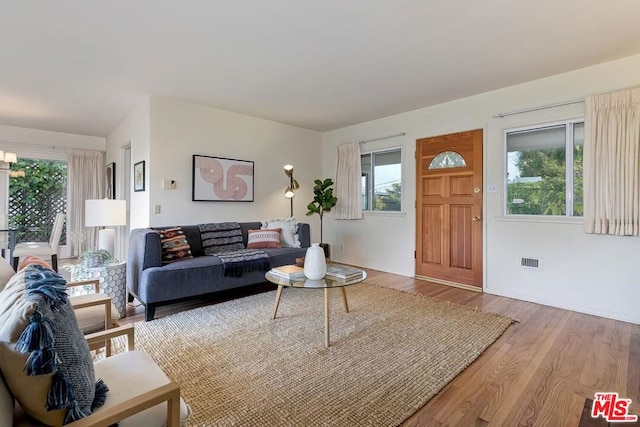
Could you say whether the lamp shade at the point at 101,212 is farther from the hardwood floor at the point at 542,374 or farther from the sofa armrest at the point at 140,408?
the sofa armrest at the point at 140,408

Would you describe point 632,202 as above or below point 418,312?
above

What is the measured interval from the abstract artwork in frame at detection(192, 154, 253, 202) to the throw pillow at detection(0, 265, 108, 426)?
3417 millimetres

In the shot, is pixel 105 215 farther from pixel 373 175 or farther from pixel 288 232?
pixel 373 175

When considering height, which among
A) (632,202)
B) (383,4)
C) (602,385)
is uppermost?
(383,4)

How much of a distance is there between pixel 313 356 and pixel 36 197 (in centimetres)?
647

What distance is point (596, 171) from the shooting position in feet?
9.93

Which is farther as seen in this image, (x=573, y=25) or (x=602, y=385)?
(x=573, y=25)

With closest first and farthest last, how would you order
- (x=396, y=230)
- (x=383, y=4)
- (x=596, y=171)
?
(x=383, y=4) → (x=596, y=171) → (x=396, y=230)

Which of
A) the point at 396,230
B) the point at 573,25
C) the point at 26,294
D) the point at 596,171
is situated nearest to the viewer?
the point at 26,294

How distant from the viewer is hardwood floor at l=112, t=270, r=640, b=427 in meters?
1.63

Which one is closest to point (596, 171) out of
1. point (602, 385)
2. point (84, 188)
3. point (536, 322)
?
point (536, 322)

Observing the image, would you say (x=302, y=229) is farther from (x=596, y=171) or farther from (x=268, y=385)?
(x=596, y=171)

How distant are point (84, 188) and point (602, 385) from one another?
25.1ft

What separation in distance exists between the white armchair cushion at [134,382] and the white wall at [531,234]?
12.0 feet
